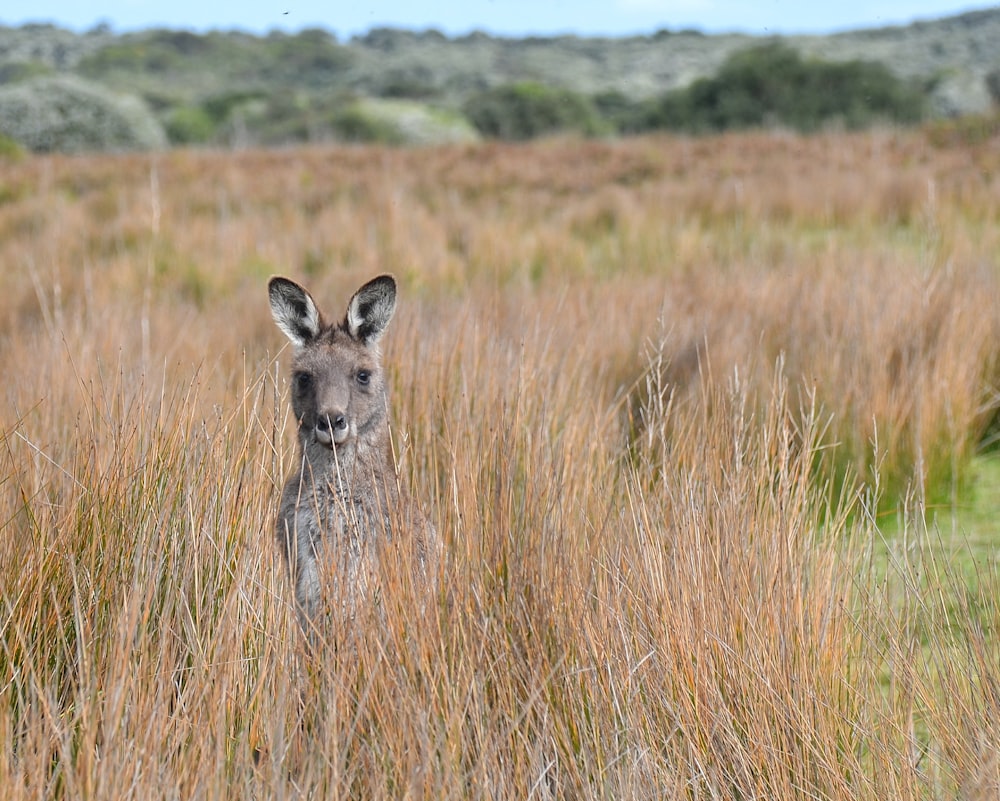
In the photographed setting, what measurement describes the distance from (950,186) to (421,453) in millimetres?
8475

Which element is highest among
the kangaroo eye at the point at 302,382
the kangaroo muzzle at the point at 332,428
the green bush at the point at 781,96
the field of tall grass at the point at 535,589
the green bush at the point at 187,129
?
the green bush at the point at 781,96

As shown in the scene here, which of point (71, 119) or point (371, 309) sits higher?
point (71, 119)

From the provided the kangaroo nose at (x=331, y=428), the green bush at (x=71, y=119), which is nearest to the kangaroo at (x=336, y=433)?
the kangaroo nose at (x=331, y=428)

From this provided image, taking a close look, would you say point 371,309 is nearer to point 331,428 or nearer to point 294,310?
point 294,310

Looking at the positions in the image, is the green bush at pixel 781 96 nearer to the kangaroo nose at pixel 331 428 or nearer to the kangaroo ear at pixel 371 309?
the kangaroo ear at pixel 371 309

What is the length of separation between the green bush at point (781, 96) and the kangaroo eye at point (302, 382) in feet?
98.8

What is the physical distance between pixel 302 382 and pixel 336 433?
30 centimetres

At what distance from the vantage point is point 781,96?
3434 cm

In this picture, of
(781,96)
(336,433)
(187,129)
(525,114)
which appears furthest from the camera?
(187,129)

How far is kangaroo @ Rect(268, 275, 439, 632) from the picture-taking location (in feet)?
9.49

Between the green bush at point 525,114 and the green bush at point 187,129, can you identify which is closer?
the green bush at point 525,114

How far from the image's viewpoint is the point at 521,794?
203 centimetres

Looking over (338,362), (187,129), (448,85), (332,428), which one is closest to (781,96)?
(187,129)

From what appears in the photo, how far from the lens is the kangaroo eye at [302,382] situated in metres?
3.19
